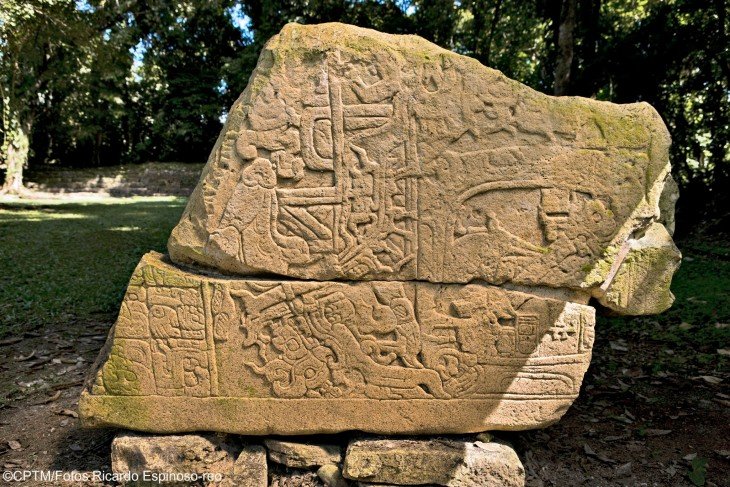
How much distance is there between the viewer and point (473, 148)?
2477mm

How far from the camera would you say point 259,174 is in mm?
2498

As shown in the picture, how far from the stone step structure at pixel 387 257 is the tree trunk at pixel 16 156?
45.4 ft

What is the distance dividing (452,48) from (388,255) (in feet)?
26.6

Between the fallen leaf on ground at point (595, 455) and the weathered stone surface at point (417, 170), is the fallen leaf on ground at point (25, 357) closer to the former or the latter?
the weathered stone surface at point (417, 170)

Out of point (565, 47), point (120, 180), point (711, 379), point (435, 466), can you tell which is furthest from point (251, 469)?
point (120, 180)

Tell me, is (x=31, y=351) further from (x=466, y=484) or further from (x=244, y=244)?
(x=466, y=484)

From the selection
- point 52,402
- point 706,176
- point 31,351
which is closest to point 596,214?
point 52,402

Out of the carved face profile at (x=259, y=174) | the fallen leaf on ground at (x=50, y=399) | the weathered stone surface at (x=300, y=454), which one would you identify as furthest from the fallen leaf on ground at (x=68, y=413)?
the carved face profile at (x=259, y=174)

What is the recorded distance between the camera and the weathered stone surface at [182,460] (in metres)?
2.58

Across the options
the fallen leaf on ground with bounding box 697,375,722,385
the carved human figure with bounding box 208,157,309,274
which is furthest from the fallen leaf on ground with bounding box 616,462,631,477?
the carved human figure with bounding box 208,157,309,274

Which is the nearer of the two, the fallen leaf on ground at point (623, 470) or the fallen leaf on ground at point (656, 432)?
the fallen leaf on ground at point (623, 470)

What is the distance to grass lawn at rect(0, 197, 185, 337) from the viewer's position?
4766 mm

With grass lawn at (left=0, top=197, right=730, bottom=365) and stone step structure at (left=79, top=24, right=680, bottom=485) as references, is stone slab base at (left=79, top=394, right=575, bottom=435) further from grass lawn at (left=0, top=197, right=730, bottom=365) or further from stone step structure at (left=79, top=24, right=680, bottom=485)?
grass lawn at (left=0, top=197, right=730, bottom=365)

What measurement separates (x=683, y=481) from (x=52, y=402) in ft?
11.6
